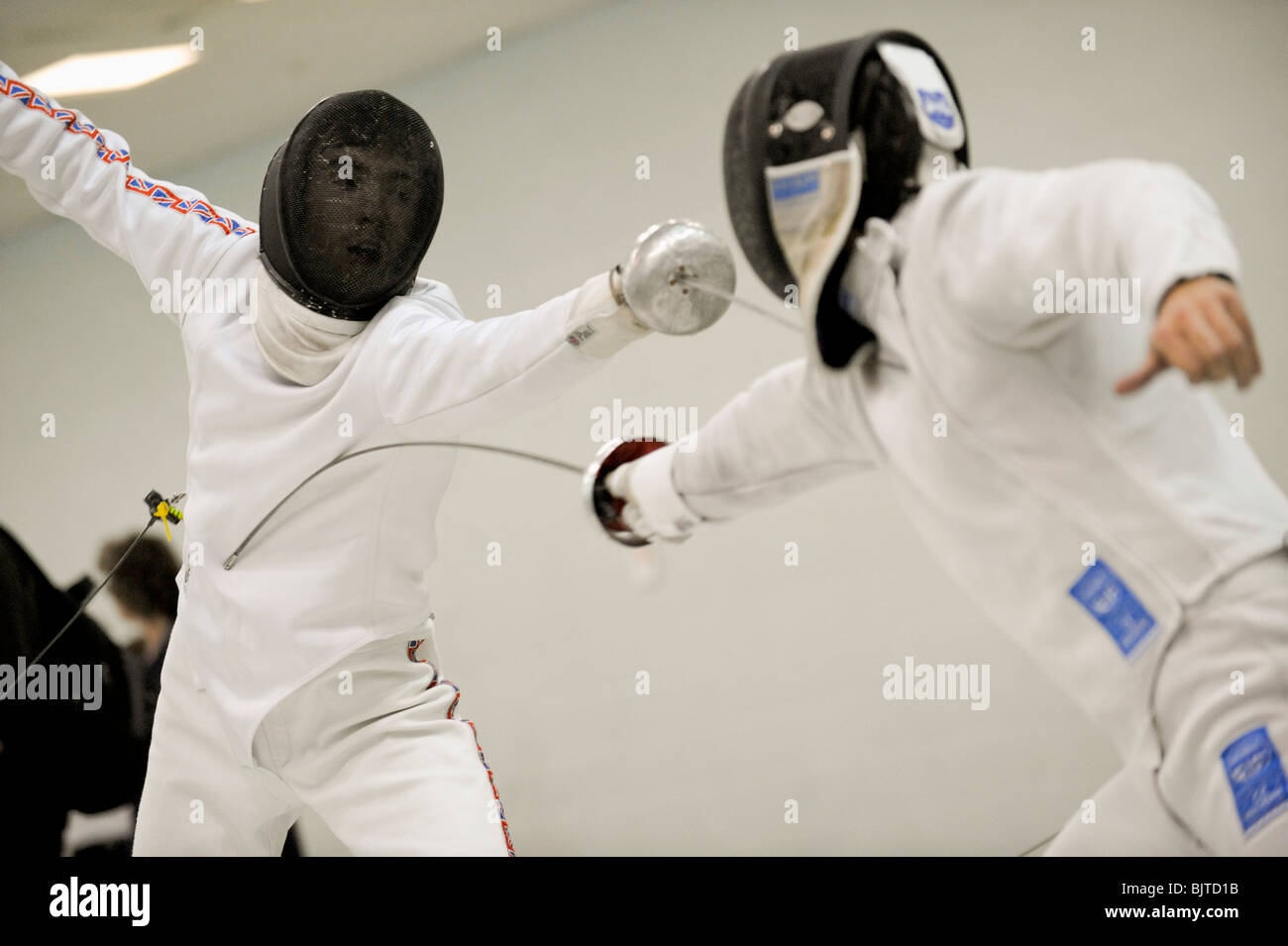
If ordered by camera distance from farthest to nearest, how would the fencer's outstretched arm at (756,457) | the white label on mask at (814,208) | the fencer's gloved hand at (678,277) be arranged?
the fencer's gloved hand at (678,277) → the fencer's outstretched arm at (756,457) → the white label on mask at (814,208)

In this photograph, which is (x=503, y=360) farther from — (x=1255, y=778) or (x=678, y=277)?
(x=1255, y=778)

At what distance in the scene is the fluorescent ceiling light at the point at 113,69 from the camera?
324cm

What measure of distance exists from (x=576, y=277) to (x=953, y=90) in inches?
84.5

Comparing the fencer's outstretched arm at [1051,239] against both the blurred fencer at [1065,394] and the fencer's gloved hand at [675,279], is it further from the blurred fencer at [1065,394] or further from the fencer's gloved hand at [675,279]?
the fencer's gloved hand at [675,279]

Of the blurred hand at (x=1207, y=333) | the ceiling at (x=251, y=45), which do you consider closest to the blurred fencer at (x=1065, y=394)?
the blurred hand at (x=1207, y=333)

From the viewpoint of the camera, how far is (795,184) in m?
1.11

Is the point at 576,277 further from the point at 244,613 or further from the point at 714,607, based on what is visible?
the point at 244,613

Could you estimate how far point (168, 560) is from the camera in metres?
2.78

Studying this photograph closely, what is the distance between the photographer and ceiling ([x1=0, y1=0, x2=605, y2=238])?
10.2ft

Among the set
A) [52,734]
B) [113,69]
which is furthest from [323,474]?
[113,69]

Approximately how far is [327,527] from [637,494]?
1.72ft

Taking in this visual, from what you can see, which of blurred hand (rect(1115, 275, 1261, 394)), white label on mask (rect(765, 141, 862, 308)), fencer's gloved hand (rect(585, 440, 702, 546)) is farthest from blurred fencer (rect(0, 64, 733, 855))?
blurred hand (rect(1115, 275, 1261, 394))

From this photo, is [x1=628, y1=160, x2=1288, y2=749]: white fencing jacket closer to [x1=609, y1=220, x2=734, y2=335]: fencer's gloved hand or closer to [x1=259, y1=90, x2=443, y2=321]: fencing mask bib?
[x1=609, y1=220, x2=734, y2=335]: fencer's gloved hand
